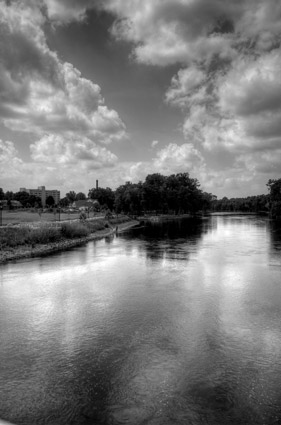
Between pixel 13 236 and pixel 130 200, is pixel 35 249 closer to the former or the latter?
pixel 13 236

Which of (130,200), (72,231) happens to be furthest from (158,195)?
(72,231)

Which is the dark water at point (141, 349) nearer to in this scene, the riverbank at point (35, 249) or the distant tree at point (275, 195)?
the riverbank at point (35, 249)

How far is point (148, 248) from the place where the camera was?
129ft

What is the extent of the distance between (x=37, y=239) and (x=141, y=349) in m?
32.7

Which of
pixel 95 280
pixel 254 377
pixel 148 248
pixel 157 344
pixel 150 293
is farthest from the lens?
pixel 148 248

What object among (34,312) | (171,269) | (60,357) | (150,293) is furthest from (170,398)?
(171,269)

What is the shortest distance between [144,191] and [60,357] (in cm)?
10922

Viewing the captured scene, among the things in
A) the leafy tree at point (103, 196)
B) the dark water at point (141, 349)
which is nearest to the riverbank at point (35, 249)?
the dark water at point (141, 349)

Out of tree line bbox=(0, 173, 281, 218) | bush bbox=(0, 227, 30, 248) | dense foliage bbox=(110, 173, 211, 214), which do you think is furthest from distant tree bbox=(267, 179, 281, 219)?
bush bbox=(0, 227, 30, 248)

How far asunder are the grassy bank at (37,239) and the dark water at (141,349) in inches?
486

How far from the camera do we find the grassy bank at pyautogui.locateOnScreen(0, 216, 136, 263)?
35.3 m

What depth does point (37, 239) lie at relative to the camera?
41.3 meters

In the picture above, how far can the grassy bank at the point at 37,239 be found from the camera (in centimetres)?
3533

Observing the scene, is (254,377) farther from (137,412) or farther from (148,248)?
(148,248)
